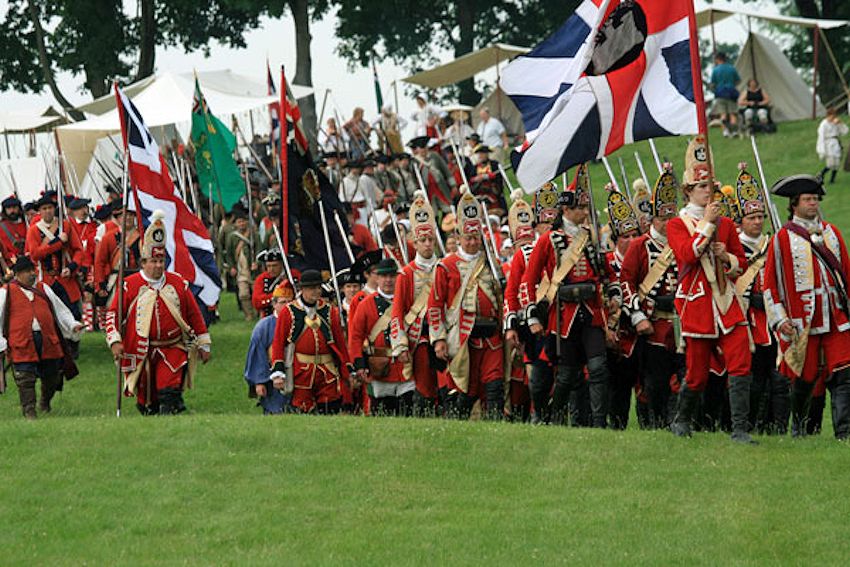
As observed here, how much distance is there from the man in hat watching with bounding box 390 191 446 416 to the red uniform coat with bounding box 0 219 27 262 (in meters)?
9.55

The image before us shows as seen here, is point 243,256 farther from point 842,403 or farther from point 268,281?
point 842,403

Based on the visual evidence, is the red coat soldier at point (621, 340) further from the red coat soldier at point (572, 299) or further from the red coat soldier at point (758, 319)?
the red coat soldier at point (758, 319)

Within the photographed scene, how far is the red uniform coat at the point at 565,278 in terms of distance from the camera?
14422 millimetres

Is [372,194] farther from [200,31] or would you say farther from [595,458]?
[200,31]

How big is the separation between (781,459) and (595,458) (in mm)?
1359

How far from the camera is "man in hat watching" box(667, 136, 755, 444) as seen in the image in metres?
12.8

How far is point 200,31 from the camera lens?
2282 inches

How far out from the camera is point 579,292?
14.3 meters

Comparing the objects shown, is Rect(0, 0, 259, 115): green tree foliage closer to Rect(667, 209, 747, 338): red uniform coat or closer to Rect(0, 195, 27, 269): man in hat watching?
Rect(0, 195, 27, 269): man in hat watching

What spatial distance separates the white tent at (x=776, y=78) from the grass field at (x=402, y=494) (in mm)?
31870

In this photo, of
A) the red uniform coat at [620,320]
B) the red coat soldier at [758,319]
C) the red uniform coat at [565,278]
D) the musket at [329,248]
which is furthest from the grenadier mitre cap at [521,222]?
the red coat soldier at [758,319]

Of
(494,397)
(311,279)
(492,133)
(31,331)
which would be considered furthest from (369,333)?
(492,133)

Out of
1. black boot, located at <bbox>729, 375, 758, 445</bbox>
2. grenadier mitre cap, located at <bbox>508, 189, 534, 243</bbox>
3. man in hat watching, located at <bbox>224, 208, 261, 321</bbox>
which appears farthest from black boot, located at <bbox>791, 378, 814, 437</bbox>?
man in hat watching, located at <bbox>224, 208, 261, 321</bbox>

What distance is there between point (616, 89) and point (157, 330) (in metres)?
5.24
